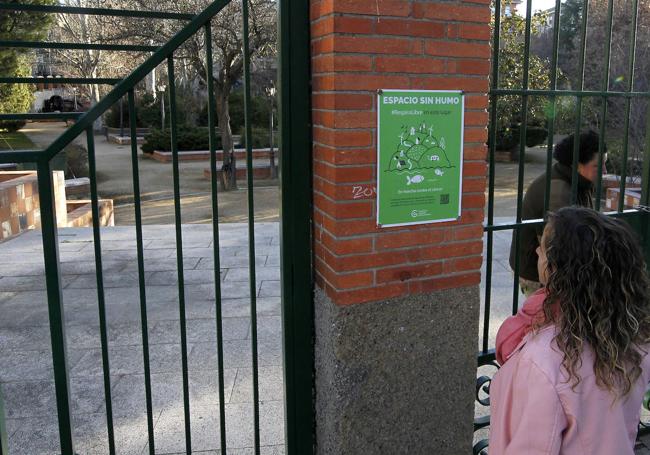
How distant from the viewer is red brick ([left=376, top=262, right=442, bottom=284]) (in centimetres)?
238

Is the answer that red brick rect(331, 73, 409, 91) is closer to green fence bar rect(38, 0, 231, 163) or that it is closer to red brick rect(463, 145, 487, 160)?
red brick rect(463, 145, 487, 160)

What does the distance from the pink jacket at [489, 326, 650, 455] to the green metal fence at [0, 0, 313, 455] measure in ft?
3.73

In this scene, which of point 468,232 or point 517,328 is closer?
point 517,328

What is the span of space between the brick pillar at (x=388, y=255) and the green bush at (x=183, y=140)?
2384 centimetres

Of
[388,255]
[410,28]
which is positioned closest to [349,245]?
[388,255]

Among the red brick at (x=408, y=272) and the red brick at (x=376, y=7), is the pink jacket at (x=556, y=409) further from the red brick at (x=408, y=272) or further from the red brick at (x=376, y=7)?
the red brick at (x=376, y=7)

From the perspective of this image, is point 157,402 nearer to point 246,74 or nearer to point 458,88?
point 246,74

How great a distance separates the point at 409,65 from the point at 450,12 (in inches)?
11.1

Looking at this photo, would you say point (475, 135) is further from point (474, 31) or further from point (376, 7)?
point (376, 7)

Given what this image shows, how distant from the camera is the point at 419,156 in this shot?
2355 millimetres

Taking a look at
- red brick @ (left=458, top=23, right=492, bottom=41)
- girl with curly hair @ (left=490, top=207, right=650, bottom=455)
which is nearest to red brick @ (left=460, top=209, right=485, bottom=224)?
red brick @ (left=458, top=23, right=492, bottom=41)

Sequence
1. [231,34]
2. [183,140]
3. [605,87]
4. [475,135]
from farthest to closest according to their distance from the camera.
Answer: [183,140]
[231,34]
[605,87]
[475,135]

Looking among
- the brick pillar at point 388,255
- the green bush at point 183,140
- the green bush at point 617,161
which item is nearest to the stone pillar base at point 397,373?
the brick pillar at point 388,255

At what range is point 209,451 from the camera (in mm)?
3248
